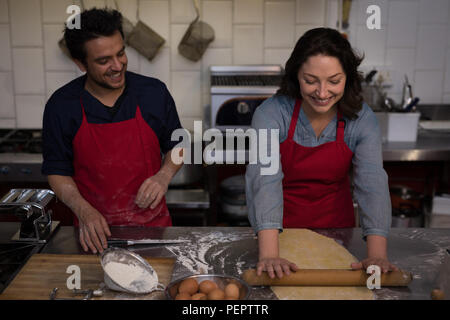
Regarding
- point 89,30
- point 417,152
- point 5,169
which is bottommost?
point 5,169

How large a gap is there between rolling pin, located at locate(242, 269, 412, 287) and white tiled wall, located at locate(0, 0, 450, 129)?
210 centimetres

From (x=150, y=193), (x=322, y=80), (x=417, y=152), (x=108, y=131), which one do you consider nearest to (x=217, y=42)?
(x=417, y=152)

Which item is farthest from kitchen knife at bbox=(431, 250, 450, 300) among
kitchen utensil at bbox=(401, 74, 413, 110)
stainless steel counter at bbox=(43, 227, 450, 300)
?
kitchen utensil at bbox=(401, 74, 413, 110)

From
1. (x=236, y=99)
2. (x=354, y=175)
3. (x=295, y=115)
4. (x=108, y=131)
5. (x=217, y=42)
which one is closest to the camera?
(x=354, y=175)

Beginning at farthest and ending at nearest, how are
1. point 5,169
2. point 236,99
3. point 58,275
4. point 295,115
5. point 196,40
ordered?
1. point 196,40
2. point 236,99
3. point 5,169
4. point 295,115
5. point 58,275

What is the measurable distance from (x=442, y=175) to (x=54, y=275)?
99.5 inches

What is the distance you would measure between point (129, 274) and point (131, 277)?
0.01 metres

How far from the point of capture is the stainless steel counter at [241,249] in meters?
1.33

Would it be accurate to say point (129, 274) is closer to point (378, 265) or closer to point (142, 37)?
point (378, 265)

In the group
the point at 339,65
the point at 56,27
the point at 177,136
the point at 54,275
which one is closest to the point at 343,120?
the point at 339,65

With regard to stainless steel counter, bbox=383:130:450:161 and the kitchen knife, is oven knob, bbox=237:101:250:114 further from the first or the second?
the kitchen knife

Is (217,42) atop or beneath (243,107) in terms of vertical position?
atop

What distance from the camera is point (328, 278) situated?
4.17 feet
